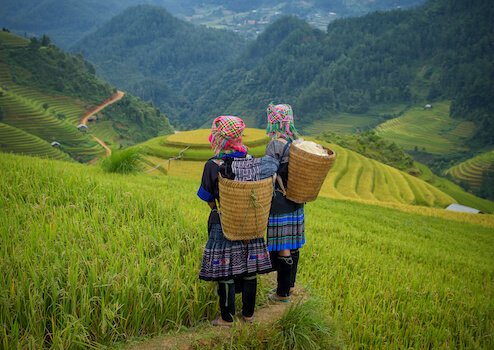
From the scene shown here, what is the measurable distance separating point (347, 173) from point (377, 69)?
9742 cm

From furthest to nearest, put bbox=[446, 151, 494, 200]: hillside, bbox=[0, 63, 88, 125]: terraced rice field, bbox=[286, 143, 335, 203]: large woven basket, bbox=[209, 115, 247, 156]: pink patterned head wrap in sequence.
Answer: bbox=[0, 63, 88, 125]: terraced rice field
bbox=[446, 151, 494, 200]: hillside
bbox=[286, 143, 335, 203]: large woven basket
bbox=[209, 115, 247, 156]: pink patterned head wrap

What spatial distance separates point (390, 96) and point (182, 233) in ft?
365

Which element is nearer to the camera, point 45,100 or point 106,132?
point 106,132

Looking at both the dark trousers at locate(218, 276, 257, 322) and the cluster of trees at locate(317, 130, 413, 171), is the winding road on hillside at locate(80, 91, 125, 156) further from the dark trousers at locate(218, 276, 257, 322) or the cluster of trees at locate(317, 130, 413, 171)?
the dark trousers at locate(218, 276, 257, 322)

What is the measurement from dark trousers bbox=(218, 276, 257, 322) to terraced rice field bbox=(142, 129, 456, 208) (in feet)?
54.0

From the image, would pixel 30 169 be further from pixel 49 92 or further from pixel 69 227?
pixel 49 92

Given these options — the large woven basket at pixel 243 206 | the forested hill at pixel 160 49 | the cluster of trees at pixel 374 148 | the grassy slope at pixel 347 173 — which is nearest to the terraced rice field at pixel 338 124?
the cluster of trees at pixel 374 148

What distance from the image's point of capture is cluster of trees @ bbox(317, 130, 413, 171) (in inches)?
1658

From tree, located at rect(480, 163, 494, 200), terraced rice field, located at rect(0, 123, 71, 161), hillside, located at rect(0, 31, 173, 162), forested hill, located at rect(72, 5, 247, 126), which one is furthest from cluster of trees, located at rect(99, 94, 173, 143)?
forested hill, located at rect(72, 5, 247, 126)

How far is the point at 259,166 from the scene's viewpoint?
99.0 inches

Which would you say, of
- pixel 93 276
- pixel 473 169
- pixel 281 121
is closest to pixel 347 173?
pixel 281 121

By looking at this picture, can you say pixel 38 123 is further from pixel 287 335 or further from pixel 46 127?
pixel 287 335

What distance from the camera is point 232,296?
2535 millimetres

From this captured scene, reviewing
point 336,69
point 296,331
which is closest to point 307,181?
point 296,331
